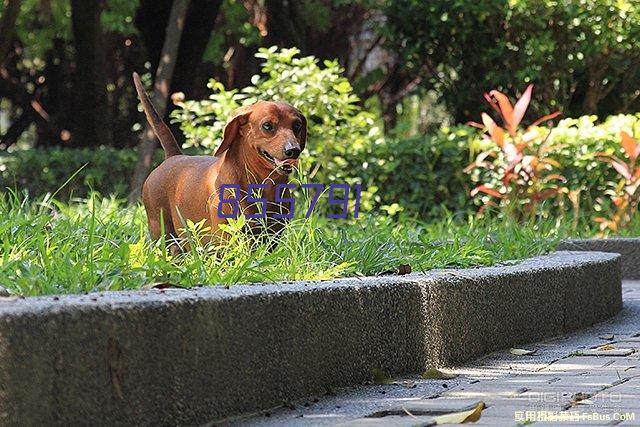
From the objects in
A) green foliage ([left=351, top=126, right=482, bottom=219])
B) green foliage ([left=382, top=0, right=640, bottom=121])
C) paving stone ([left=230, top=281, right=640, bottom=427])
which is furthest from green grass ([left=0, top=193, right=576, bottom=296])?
green foliage ([left=382, top=0, right=640, bottom=121])

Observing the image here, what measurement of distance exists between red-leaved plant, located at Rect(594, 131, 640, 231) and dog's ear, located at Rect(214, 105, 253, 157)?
609cm

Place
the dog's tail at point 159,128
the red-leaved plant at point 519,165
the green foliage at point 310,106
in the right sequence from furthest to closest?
the green foliage at point 310,106 < the red-leaved plant at point 519,165 < the dog's tail at point 159,128

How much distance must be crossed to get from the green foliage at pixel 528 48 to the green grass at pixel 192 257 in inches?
364

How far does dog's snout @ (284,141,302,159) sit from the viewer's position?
6.52 m

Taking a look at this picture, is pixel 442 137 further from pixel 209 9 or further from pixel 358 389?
pixel 358 389

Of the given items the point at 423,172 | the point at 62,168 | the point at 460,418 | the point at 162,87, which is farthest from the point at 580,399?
the point at 62,168

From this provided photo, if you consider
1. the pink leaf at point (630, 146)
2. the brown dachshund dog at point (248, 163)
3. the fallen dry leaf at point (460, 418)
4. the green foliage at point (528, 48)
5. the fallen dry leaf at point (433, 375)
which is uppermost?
the green foliage at point (528, 48)

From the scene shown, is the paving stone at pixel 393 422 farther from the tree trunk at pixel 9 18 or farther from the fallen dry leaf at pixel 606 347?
the tree trunk at pixel 9 18

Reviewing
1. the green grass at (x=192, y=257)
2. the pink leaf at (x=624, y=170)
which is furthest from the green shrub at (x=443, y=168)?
the green grass at (x=192, y=257)

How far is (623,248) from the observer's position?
38.9ft

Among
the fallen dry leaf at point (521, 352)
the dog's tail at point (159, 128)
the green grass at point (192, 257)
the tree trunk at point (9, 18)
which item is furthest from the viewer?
the tree trunk at point (9, 18)

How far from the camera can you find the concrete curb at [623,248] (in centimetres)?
1137

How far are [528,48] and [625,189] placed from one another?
5348mm

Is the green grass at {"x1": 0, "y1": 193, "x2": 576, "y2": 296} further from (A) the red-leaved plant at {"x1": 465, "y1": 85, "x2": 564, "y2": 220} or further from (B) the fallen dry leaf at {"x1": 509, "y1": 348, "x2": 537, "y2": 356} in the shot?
(A) the red-leaved plant at {"x1": 465, "y1": 85, "x2": 564, "y2": 220}
